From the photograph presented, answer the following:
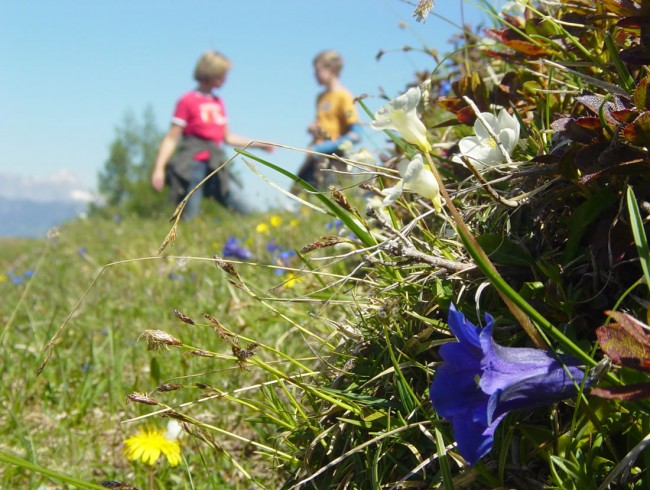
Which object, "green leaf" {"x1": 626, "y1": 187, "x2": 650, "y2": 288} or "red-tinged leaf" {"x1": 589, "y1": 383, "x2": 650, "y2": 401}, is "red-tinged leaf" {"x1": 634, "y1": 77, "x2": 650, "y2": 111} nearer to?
"green leaf" {"x1": 626, "y1": 187, "x2": 650, "y2": 288}

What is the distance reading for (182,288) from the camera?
3.93m

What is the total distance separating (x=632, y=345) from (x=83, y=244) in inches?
347

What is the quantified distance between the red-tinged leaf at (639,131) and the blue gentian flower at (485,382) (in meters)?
0.36

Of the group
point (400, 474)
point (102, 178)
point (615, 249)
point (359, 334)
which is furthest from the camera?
point (102, 178)

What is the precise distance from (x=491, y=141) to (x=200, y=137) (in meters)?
7.79

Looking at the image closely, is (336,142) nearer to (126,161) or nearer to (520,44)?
(520,44)

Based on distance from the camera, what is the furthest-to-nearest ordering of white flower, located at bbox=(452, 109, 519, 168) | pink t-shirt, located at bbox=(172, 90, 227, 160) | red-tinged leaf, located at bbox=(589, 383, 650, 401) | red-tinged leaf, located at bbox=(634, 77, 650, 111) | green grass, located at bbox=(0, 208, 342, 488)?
pink t-shirt, located at bbox=(172, 90, 227, 160) < green grass, located at bbox=(0, 208, 342, 488) < white flower, located at bbox=(452, 109, 519, 168) < red-tinged leaf, located at bbox=(634, 77, 650, 111) < red-tinged leaf, located at bbox=(589, 383, 650, 401)

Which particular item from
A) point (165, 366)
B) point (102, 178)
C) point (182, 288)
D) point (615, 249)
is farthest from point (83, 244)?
point (102, 178)

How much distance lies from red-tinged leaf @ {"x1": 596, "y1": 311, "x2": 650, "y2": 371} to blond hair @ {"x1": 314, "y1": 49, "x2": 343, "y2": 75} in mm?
7710

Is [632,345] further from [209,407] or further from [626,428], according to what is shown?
[209,407]

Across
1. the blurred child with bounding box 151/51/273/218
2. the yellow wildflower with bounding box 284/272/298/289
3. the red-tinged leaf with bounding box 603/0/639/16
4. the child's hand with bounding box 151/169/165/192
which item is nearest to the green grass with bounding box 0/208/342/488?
the yellow wildflower with bounding box 284/272/298/289

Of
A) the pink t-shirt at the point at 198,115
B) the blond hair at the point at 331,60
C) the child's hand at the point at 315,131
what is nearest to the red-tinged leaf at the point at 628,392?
the child's hand at the point at 315,131

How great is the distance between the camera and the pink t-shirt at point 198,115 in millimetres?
8734

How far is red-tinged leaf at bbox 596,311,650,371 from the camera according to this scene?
886 mm
